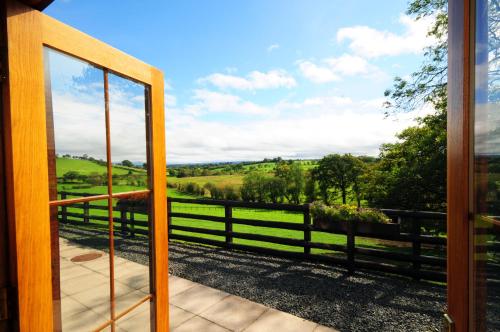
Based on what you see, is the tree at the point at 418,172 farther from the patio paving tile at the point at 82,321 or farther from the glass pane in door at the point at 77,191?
the patio paving tile at the point at 82,321

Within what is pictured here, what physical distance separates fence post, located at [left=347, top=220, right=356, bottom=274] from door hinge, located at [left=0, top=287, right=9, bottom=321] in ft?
12.6

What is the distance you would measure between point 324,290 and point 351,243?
0.91 meters

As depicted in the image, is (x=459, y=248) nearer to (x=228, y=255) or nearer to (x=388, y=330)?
(x=388, y=330)

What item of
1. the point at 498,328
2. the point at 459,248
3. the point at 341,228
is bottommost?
the point at 341,228

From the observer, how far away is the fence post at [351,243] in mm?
3742

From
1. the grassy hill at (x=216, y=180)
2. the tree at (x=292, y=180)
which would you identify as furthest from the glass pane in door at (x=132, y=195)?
the tree at (x=292, y=180)

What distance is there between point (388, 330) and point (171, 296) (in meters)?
2.44

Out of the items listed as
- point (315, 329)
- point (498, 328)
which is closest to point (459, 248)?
point (498, 328)

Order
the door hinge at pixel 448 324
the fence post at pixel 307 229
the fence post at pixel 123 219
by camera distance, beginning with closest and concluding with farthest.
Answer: the door hinge at pixel 448 324 → the fence post at pixel 123 219 → the fence post at pixel 307 229

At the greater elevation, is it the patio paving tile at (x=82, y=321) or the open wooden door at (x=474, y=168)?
the open wooden door at (x=474, y=168)

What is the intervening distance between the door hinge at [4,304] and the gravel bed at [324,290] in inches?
27.3

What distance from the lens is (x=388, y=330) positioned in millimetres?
2447

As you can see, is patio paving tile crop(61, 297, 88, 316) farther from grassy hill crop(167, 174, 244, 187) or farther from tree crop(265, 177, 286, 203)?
tree crop(265, 177, 286, 203)

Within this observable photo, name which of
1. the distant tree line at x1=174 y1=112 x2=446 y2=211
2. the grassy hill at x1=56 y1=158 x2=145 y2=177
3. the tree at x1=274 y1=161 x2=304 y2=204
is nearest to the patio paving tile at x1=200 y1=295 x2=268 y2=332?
the grassy hill at x1=56 y1=158 x2=145 y2=177
